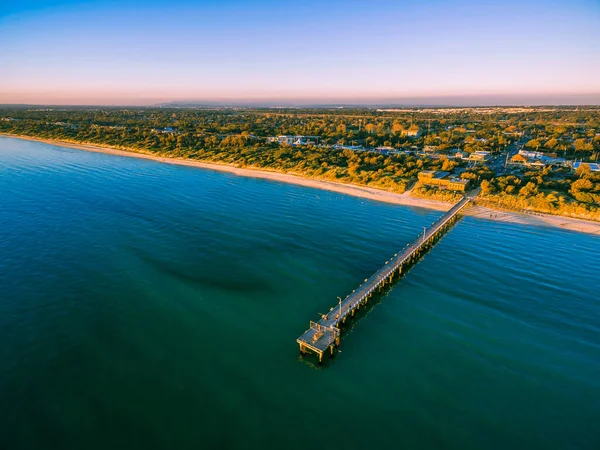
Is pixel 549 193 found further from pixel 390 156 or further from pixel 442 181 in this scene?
pixel 390 156

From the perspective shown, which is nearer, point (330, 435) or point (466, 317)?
point (330, 435)

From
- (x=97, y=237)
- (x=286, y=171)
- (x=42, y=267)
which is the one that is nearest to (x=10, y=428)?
(x=42, y=267)

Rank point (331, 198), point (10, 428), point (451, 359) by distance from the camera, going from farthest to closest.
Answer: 1. point (331, 198)
2. point (451, 359)
3. point (10, 428)

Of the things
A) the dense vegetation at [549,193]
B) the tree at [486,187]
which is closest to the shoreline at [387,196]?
the dense vegetation at [549,193]

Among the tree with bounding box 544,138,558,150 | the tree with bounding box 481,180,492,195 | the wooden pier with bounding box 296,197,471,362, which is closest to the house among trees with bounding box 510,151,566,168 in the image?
the tree with bounding box 544,138,558,150

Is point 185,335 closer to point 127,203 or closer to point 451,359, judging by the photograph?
point 451,359

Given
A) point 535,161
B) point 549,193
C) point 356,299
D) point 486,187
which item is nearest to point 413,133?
point 535,161
